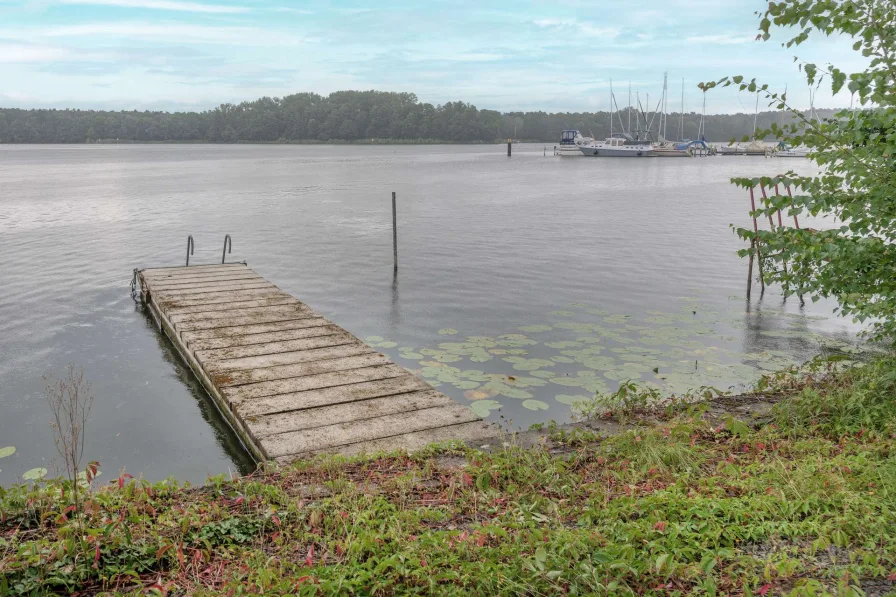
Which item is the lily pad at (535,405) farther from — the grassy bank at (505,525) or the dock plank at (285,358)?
the grassy bank at (505,525)

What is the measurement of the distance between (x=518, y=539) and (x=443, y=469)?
5.78 ft

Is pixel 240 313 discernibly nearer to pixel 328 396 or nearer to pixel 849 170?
pixel 328 396

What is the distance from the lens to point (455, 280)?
1934 centimetres

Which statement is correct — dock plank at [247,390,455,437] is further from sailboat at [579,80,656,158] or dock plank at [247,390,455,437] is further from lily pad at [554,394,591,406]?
sailboat at [579,80,656,158]

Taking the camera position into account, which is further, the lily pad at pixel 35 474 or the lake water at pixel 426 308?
the lake water at pixel 426 308

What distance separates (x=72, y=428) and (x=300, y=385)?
3.96m

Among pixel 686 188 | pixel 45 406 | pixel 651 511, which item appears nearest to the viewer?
pixel 651 511

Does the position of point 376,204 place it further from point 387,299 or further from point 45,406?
point 45,406

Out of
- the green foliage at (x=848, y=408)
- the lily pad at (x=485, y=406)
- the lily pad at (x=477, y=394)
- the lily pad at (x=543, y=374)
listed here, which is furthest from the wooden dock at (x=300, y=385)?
the green foliage at (x=848, y=408)

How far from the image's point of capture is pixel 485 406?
9414mm

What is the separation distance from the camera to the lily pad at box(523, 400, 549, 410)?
9.52m

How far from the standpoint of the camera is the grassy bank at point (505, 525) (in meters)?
3.83

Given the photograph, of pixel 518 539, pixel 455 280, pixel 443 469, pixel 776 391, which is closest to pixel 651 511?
pixel 518 539

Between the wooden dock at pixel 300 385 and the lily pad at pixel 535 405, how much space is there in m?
1.73
